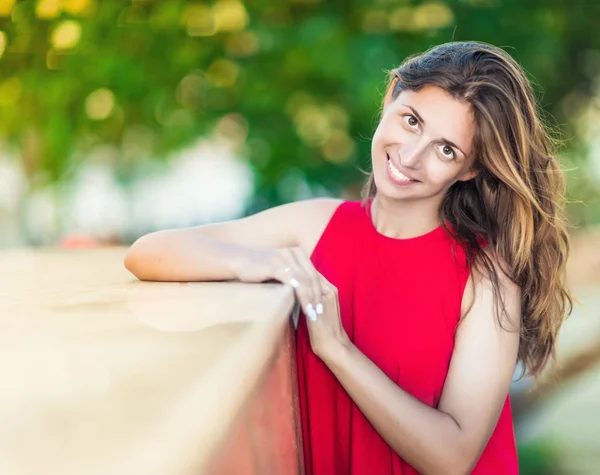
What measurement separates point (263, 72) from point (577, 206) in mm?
1630

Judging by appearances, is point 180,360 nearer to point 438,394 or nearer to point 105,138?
point 438,394

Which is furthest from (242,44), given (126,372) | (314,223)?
(126,372)

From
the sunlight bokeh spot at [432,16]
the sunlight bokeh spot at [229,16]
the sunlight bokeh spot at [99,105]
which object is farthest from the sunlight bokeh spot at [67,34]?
the sunlight bokeh spot at [432,16]

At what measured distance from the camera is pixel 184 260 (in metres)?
1.38

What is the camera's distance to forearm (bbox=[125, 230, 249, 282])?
1354 millimetres

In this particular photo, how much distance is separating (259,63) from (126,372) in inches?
104

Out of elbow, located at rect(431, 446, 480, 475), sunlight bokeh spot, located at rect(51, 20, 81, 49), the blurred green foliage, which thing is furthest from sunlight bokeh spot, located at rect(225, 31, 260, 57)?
elbow, located at rect(431, 446, 480, 475)

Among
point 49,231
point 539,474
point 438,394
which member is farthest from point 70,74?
point 539,474

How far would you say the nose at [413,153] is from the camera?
1.55m

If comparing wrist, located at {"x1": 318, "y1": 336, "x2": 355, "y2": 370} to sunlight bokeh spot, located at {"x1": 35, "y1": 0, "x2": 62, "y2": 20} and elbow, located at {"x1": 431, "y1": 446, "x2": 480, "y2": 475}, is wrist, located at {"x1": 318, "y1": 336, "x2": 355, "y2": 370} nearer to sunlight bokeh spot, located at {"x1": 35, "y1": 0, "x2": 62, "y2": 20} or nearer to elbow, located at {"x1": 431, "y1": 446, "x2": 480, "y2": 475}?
elbow, located at {"x1": 431, "y1": 446, "x2": 480, "y2": 475}

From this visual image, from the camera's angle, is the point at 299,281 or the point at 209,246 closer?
the point at 299,281

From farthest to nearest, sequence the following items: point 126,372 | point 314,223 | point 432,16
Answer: point 432,16 < point 314,223 < point 126,372

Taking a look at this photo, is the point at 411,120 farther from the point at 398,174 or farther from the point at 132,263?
the point at 132,263

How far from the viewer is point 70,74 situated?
3.10 metres
